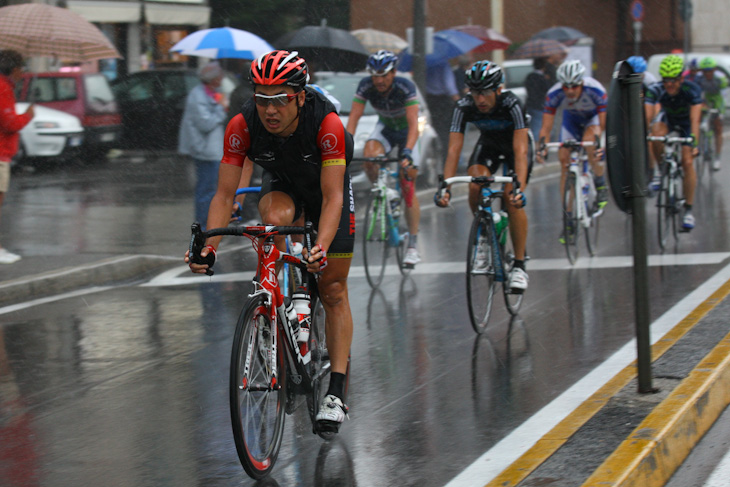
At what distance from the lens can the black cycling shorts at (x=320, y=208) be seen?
16.6 ft

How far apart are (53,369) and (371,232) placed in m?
3.64

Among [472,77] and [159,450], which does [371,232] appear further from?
[159,450]

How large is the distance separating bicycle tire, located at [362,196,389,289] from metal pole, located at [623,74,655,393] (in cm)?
448

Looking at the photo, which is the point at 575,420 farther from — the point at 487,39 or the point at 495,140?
the point at 487,39

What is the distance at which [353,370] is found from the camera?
6.69 metres

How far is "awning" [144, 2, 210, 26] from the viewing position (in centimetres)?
3047

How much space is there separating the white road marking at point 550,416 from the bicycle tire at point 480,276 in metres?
1.10

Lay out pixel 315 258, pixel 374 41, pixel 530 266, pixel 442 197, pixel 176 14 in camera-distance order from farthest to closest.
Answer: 1. pixel 176 14
2. pixel 374 41
3. pixel 530 266
4. pixel 442 197
5. pixel 315 258

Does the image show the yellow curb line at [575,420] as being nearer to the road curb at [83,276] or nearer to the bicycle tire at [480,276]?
the bicycle tire at [480,276]

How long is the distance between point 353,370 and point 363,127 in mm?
9251

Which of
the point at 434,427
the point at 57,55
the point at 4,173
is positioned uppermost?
the point at 57,55

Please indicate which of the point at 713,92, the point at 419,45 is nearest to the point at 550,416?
the point at 419,45

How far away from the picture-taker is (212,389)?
6270 mm

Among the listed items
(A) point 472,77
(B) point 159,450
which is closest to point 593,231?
(A) point 472,77
